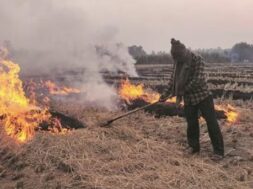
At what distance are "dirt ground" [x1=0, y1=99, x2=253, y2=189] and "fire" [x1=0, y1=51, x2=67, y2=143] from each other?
30 centimetres

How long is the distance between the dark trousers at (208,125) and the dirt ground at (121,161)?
0.67 feet

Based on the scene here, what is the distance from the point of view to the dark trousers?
790 cm

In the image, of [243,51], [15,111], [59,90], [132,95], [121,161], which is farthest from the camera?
[243,51]

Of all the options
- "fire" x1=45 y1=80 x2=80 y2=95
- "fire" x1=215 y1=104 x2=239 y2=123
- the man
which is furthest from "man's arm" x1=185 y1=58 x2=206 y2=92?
"fire" x1=45 y1=80 x2=80 y2=95

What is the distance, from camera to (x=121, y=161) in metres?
7.11

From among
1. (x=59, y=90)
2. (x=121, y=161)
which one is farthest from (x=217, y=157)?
(x=59, y=90)

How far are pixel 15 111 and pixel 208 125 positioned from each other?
11.4 feet

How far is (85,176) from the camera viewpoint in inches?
253

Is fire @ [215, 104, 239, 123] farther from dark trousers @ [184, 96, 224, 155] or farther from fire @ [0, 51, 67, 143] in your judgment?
fire @ [0, 51, 67, 143]

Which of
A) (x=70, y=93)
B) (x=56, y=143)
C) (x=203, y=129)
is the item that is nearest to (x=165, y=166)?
(x=56, y=143)

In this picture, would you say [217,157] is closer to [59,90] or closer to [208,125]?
[208,125]

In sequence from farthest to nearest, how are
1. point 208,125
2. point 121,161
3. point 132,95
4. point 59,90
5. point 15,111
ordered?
point 59,90 → point 132,95 → point 15,111 → point 208,125 → point 121,161

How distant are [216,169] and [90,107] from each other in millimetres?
6001

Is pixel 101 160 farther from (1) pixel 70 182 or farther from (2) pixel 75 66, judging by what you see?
(2) pixel 75 66
